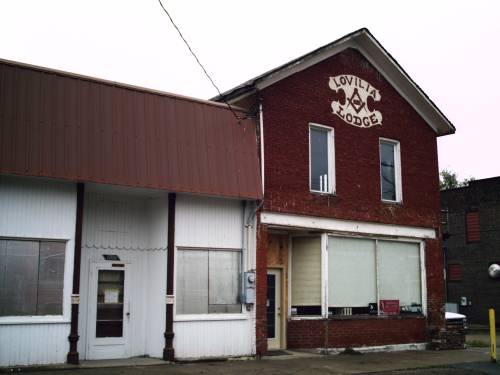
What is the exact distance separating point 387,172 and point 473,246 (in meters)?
17.4

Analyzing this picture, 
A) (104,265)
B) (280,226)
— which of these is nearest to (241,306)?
(280,226)

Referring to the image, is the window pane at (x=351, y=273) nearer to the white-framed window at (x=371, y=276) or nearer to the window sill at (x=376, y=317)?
the white-framed window at (x=371, y=276)

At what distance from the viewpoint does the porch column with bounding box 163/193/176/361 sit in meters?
14.1

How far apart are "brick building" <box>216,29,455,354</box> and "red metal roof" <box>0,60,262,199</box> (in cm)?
111

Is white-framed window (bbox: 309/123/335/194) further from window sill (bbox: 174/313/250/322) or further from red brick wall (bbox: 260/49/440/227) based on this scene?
window sill (bbox: 174/313/250/322)

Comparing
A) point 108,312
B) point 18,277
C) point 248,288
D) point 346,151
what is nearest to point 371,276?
point 346,151

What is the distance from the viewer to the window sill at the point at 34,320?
12.4m

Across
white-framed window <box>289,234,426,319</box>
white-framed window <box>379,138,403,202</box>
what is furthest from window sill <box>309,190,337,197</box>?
white-framed window <box>379,138,403,202</box>

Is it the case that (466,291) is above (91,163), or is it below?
below

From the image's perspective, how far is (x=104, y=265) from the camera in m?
14.8

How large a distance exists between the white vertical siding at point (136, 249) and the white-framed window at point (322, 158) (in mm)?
4485

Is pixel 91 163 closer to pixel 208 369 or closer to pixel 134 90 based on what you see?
pixel 134 90

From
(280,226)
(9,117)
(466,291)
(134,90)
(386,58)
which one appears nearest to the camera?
(9,117)

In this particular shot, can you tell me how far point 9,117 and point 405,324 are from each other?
12.3 meters
